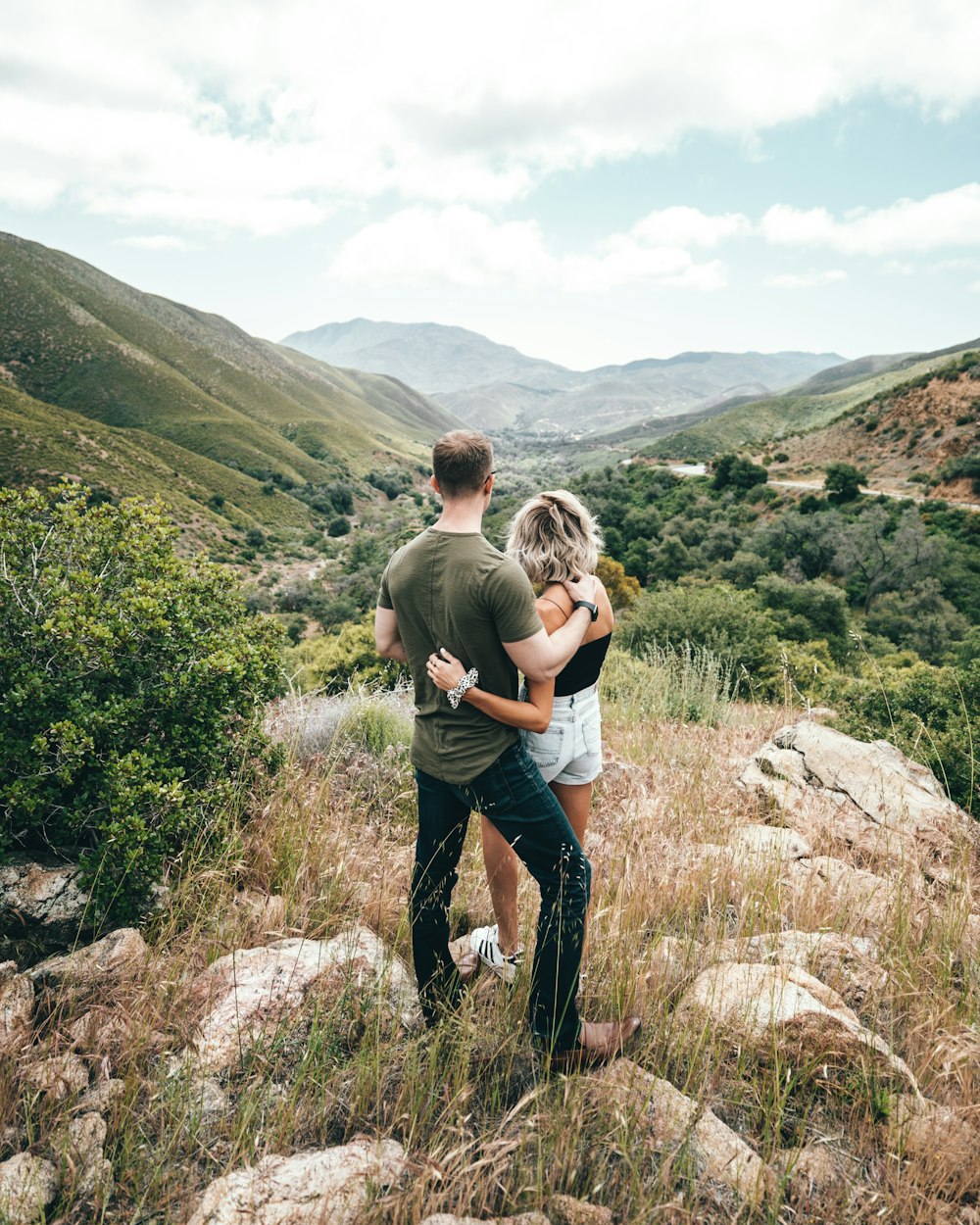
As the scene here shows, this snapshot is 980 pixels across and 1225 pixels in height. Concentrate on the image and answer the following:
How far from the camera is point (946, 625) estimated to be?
21.2m

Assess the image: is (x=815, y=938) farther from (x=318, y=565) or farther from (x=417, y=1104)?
(x=318, y=565)

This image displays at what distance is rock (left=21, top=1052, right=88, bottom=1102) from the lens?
1.74 metres

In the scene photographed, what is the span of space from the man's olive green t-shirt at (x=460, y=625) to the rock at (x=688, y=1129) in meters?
0.95

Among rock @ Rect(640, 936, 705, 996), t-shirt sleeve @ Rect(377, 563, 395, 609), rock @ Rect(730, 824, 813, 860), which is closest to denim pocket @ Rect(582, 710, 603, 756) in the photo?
rock @ Rect(640, 936, 705, 996)

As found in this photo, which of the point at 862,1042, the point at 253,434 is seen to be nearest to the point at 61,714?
the point at 862,1042

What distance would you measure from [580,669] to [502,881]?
2.67 ft

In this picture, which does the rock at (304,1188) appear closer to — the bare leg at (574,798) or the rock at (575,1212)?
the rock at (575,1212)

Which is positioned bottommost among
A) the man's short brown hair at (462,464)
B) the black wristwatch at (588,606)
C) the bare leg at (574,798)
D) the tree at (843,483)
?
the bare leg at (574,798)

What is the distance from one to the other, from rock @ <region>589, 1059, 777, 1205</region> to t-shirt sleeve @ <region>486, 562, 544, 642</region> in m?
1.24

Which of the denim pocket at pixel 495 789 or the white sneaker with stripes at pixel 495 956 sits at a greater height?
the denim pocket at pixel 495 789

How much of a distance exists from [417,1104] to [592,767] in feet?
3.79

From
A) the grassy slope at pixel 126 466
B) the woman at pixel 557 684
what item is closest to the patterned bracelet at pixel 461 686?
the woman at pixel 557 684

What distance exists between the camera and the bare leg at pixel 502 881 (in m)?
2.23

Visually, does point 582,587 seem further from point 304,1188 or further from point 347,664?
point 347,664
